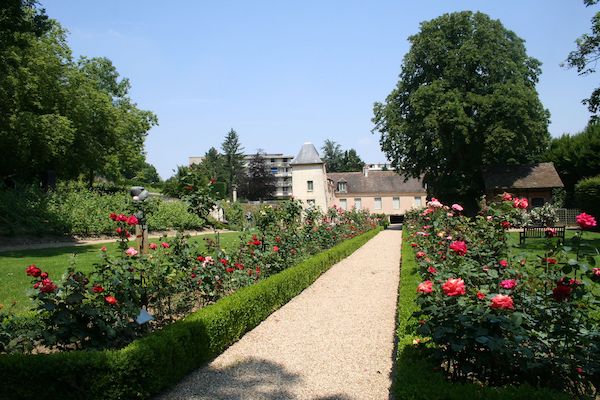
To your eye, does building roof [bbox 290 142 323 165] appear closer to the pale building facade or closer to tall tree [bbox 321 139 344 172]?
the pale building facade

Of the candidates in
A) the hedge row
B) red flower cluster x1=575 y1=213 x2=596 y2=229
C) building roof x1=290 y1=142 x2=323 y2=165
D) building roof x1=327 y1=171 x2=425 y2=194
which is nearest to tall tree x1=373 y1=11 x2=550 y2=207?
building roof x1=290 y1=142 x2=323 y2=165

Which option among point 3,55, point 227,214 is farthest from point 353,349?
point 227,214

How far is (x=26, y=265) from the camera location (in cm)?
1105

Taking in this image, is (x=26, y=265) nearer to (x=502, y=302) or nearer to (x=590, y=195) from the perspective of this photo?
(x=502, y=302)

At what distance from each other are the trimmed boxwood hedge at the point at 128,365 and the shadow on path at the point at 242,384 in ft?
0.54

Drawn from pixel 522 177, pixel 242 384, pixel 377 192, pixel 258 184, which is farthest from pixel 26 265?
pixel 258 184

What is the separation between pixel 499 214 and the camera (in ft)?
21.3

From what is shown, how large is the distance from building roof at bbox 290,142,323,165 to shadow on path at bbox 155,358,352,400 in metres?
37.3

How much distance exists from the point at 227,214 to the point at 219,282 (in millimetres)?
28934

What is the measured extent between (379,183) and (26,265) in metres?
42.8

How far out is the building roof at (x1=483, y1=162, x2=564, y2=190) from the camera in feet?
108

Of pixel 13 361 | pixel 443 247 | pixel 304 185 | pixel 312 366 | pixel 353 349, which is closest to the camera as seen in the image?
pixel 13 361

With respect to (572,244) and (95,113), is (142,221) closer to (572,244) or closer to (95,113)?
(572,244)

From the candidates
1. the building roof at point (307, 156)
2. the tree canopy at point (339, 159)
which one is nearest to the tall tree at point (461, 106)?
the building roof at point (307, 156)
